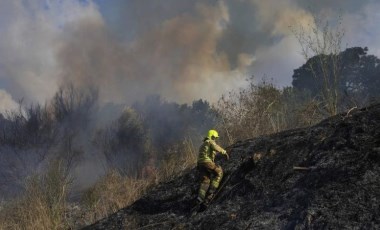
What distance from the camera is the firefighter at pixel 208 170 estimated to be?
1068 cm

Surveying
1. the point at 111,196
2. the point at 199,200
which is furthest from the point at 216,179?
the point at 111,196

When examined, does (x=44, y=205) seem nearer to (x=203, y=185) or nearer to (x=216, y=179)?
(x=203, y=185)

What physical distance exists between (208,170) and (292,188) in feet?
8.09

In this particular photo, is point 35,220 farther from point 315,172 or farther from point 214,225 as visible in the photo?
point 315,172

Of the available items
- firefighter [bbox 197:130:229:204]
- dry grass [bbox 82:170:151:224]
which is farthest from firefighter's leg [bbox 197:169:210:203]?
dry grass [bbox 82:170:151:224]

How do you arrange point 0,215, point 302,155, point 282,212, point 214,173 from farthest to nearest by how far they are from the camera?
point 0,215, point 214,173, point 302,155, point 282,212

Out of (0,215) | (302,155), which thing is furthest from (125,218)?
(0,215)

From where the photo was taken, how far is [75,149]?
47438 millimetres

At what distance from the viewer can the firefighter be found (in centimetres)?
1068

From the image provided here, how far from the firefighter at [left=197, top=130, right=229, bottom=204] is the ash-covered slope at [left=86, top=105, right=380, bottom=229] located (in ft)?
1.04

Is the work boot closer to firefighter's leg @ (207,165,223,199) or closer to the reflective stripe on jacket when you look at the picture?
firefighter's leg @ (207,165,223,199)

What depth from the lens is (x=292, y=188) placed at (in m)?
8.80

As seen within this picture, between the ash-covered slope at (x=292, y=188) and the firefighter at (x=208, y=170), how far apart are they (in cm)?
32

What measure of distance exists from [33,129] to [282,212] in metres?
44.1
